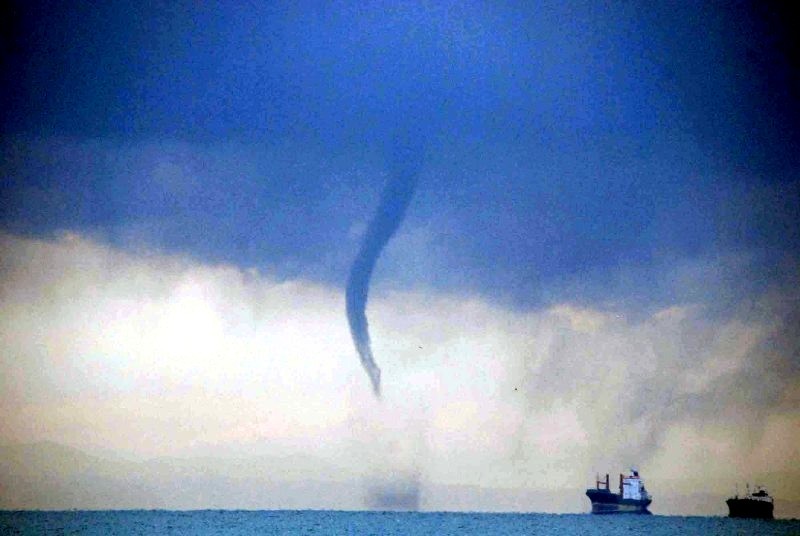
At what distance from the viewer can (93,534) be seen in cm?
7794

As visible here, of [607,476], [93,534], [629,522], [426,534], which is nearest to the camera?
[93,534]

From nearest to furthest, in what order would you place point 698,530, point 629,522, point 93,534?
1. point 93,534
2. point 698,530
3. point 629,522

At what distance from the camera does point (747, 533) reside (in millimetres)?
90688

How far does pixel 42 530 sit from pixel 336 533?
24.1m

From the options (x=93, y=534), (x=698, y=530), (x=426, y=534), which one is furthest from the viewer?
(x=698, y=530)

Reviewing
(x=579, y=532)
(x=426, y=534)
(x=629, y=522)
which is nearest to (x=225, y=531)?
(x=426, y=534)

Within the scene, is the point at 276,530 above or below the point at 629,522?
below

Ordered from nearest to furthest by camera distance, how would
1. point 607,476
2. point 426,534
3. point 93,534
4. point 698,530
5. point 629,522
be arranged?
point 93,534 → point 426,534 → point 607,476 → point 698,530 → point 629,522

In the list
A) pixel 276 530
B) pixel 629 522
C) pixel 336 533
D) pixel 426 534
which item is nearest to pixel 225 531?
pixel 276 530

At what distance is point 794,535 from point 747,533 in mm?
5008

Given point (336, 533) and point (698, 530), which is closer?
point (336, 533)

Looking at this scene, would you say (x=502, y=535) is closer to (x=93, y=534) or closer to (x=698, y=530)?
(x=698, y=530)

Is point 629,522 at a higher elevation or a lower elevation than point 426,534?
higher

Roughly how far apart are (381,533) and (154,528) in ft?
70.2
